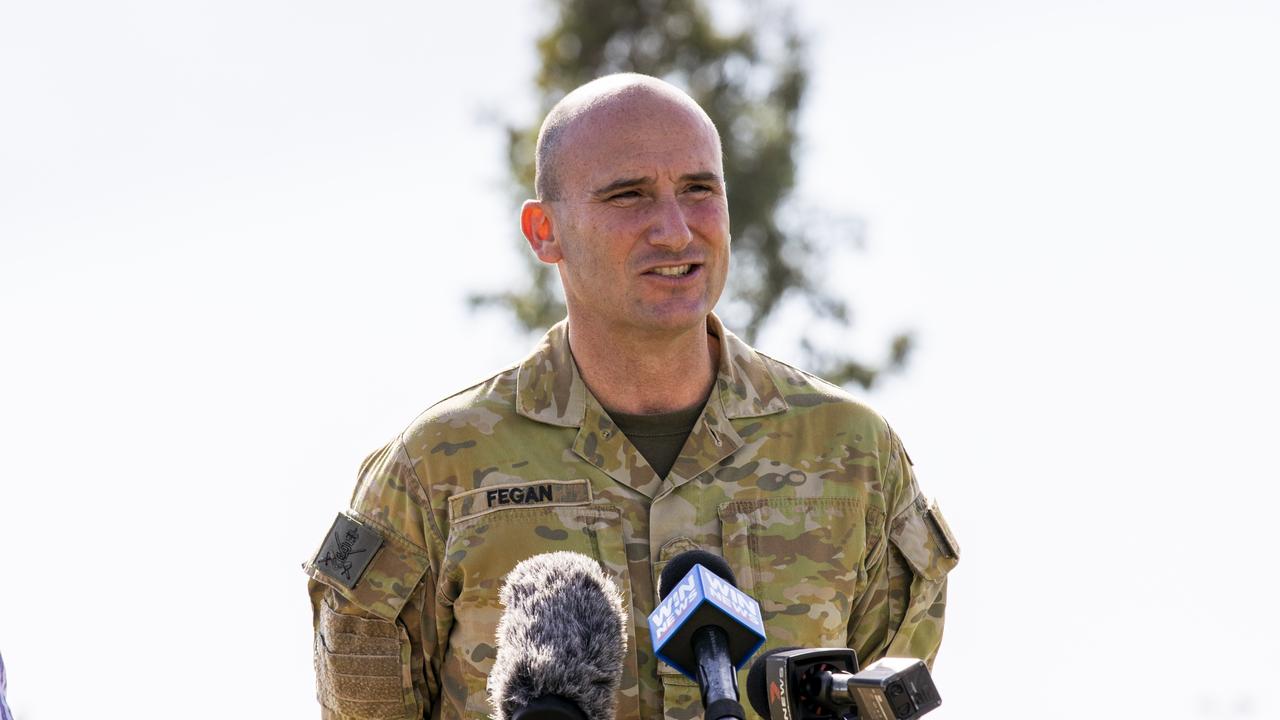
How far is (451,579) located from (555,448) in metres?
0.51

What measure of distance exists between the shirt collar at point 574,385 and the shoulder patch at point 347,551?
610 mm

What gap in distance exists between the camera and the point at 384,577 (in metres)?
4.81

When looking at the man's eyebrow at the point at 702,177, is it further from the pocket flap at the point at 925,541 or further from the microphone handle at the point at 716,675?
the microphone handle at the point at 716,675

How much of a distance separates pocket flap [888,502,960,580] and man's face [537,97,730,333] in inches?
40.0

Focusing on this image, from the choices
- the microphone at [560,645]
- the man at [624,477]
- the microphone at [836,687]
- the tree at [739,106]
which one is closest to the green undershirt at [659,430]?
the man at [624,477]

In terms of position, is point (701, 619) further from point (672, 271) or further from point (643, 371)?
point (643, 371)

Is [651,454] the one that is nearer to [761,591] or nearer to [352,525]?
[761,591]

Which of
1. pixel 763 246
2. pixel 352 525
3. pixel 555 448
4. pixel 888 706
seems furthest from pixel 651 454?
pixel 763 246

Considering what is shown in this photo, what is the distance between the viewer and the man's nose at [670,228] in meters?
4.58

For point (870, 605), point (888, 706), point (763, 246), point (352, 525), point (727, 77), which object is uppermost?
point (727, 77)

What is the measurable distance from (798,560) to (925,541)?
527mm

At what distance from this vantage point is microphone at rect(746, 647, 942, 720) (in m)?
2.81

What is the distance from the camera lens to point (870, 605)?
16.8ft

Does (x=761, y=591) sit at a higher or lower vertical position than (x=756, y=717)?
higher
